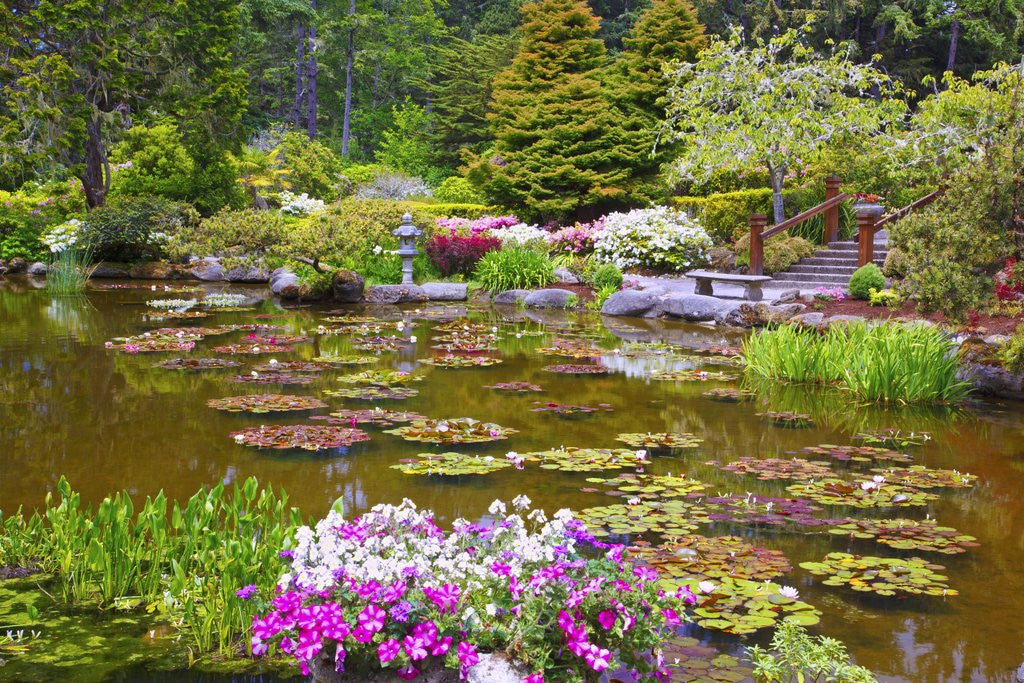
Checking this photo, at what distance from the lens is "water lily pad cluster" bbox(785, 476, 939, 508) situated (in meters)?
5.31

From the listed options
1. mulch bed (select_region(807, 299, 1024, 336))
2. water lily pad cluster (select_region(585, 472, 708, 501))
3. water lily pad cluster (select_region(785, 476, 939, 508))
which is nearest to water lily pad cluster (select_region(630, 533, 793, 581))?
water lily pad cluster (select_region(585, 472, 708, 501))

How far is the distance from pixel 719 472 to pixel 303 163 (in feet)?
83.9

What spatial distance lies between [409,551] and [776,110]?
17.3 meters

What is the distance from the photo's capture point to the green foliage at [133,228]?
20562mm

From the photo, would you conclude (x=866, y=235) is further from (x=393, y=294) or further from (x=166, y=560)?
(x=166, y=560)

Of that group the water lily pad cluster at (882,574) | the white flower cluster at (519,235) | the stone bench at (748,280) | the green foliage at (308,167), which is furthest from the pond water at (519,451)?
the green foliage at (308,167)

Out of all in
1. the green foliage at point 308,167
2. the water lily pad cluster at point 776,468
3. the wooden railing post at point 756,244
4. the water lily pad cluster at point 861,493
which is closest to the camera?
the water lily pad cluster at point 861,493

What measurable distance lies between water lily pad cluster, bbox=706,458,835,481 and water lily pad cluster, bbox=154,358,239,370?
584cm

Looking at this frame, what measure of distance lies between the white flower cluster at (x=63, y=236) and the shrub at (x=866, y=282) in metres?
17.0

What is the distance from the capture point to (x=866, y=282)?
43.9ft

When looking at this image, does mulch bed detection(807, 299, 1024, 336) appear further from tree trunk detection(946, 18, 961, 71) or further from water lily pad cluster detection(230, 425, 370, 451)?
tree trunk detection(946, 18, 961, 71)

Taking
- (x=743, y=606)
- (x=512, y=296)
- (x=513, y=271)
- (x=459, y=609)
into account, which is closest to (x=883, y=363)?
(x=743, y=606)

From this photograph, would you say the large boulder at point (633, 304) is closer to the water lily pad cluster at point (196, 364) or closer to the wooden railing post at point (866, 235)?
the wooden railing post at point (866, 235)

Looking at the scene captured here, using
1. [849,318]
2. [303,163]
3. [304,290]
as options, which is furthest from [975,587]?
[303,163]
